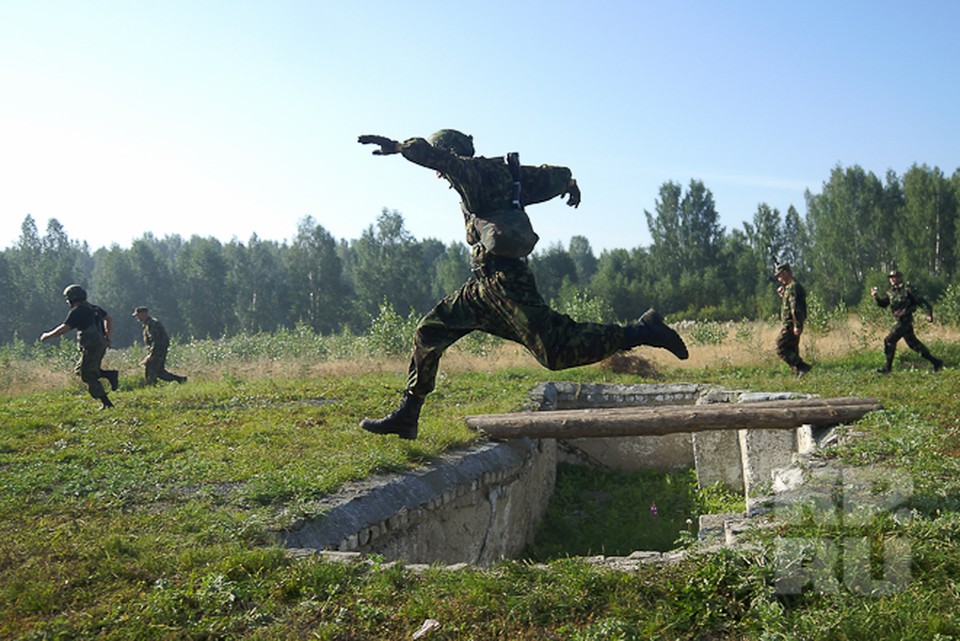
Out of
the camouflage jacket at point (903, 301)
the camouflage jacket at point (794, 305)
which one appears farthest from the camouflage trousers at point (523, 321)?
the camouflage jacket at point (903, 301)

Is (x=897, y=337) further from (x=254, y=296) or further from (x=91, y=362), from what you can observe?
(x=254, y=296)

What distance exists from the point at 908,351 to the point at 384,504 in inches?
536

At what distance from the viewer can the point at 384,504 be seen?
585 centimetres

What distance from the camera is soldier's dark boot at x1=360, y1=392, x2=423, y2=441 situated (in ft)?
21.7

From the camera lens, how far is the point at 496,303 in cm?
590

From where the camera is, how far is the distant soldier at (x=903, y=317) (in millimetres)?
13367

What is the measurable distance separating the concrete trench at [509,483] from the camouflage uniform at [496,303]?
117cm

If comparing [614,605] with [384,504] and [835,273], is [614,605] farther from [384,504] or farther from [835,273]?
[835,273]

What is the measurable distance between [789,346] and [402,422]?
8.98 metres

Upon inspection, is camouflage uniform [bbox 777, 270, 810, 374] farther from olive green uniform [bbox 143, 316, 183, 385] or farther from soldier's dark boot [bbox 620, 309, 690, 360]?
olive green uniform [bbox 143, 316, 183, 385]

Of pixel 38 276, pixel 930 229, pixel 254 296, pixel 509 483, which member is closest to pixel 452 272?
pixel 254 296

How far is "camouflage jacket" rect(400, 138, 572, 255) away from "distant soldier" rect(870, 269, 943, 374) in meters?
9.22

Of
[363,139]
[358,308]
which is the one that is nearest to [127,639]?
[363,139]

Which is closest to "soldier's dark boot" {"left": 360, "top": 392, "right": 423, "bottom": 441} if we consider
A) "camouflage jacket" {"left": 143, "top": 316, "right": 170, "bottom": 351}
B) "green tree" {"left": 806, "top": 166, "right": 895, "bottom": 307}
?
"camouflage jacket" {"left": 143, "top": 316, "right": 170, "bottom": 351}
